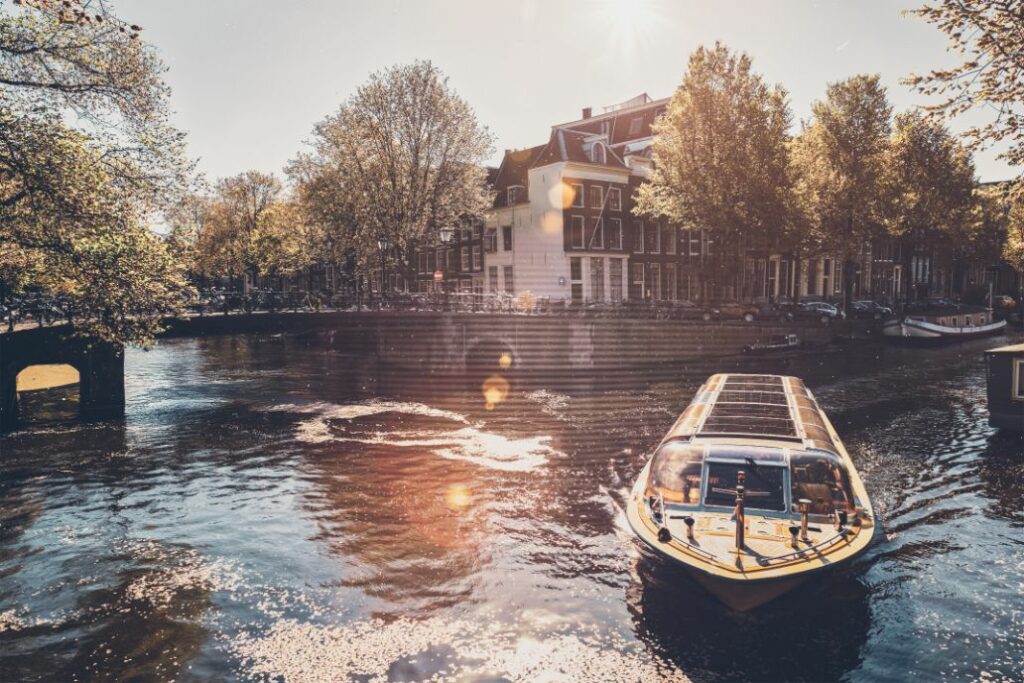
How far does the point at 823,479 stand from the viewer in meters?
11.4

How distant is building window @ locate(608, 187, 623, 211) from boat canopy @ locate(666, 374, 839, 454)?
35346mm

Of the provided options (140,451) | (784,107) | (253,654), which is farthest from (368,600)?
(784,107)

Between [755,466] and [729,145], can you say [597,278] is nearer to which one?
[729,145]

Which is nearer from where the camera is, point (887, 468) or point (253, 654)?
point (253, 654)

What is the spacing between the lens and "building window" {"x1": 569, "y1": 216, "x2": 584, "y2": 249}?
4941 centimetres

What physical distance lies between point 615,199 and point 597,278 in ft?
20.5

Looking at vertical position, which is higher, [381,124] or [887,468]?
[381,124]

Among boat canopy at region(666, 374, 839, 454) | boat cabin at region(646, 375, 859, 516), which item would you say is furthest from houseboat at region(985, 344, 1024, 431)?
boat cabin at region(646, 375, 859, 516)

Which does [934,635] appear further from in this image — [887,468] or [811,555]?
[887,468]

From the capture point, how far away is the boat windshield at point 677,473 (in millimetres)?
11781

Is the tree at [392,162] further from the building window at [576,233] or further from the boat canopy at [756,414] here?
the boat canopy at [756,414]

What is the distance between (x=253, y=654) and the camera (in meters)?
10.0

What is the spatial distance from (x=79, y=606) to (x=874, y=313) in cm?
5574

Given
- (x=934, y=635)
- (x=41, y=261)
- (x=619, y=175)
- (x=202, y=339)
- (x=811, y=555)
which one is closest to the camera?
(x=811, y=555)
